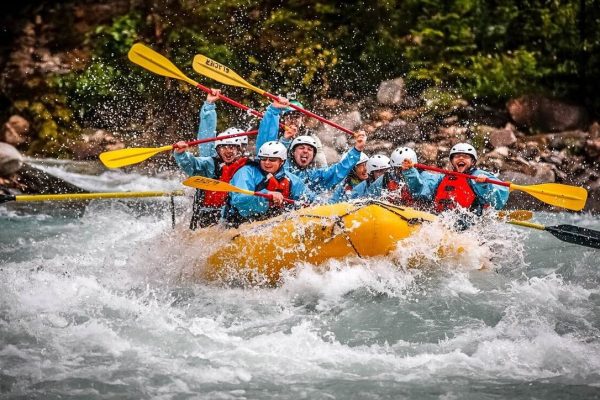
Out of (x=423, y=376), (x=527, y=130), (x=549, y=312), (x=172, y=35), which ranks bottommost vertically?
(x=423, y=376)

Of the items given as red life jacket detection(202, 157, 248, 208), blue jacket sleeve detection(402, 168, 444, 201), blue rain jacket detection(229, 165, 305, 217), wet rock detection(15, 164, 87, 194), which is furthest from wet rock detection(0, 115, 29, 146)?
blue jacket sleeve detection(402, 168, 444, 201)

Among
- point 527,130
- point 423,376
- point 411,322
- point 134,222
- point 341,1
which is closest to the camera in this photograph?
point 423,376

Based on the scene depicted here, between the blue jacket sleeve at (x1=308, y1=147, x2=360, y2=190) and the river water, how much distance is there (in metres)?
1.43

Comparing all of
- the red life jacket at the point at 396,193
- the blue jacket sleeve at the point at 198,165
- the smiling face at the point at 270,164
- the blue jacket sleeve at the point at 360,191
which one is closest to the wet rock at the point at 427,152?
the blue jacket sleeve at the point at 360,191

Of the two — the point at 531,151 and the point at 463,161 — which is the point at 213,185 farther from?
the point at 531,151

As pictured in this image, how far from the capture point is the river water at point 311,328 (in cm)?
402

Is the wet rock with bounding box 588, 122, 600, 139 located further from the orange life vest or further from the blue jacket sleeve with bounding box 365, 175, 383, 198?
the orange life vest

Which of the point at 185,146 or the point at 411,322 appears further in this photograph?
the point at 185,146

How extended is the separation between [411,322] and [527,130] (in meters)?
7.70

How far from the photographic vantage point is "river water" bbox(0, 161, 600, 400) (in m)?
4.02

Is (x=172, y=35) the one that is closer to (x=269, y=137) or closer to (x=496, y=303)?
(x=269, y=137)

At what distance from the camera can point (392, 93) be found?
12.0m

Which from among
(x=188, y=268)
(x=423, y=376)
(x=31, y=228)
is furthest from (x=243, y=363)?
(x=31, y=228)

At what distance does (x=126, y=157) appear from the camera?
646cm
